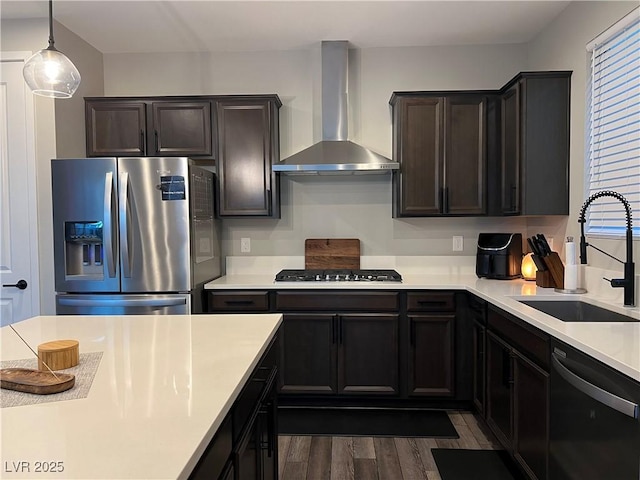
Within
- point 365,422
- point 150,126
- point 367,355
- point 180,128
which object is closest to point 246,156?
point 180,128

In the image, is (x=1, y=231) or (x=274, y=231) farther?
(x=274, y=231)

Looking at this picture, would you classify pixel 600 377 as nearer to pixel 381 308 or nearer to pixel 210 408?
pixel 210 408

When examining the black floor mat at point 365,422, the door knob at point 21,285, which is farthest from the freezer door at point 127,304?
the black floor mat at point 365,422

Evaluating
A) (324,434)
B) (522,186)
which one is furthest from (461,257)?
(324,434)

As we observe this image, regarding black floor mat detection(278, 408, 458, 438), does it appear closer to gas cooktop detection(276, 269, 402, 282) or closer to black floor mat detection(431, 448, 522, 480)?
black floor mat detection(431, 448, 522, 480)

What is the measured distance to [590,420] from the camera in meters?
1.56

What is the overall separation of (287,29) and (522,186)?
6.44 ft

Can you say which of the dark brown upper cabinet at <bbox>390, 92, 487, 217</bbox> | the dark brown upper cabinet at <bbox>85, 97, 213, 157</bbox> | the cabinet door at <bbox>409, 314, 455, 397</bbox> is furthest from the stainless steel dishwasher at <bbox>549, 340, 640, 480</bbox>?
the dark brown upper cabinet at <bbox>85, 97, 213, 157</bbox>

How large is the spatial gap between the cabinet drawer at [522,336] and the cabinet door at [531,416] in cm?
5

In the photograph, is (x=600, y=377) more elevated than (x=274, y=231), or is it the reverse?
(x=274, y=231)

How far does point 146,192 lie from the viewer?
2.95 meters

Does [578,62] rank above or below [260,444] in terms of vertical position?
above

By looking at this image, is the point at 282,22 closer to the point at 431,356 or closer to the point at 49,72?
the point at 49,72

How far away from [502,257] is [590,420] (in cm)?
177
